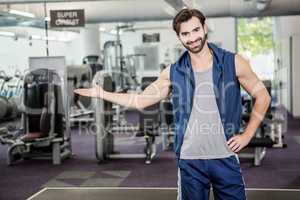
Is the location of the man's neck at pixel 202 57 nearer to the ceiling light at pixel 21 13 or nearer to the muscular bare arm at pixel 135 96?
the muscular bare arm at pixel 135 96

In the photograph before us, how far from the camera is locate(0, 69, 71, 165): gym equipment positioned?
6223 mm

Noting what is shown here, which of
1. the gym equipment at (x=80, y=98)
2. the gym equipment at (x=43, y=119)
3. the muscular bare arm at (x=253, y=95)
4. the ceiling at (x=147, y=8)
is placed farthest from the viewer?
the gym equipment at (x=80, y=98)

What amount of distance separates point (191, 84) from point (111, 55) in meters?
11.4

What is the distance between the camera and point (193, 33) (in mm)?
1886

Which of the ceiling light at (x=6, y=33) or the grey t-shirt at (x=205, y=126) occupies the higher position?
the ceiling light at (x=6, y=33)

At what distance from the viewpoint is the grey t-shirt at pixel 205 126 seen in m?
2.01

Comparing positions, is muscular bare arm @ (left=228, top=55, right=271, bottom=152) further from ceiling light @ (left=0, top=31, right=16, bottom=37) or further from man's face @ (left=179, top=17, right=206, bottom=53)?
ceiling light @ (left=0, top=31, right=16, bottom=37)

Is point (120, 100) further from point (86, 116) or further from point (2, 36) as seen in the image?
point (2, 36)

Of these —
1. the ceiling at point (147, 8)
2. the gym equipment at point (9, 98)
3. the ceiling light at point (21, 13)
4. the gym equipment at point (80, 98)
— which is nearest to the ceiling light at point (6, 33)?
the gym equipment at point (9, 98)

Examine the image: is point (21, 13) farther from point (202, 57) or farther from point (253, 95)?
point (253, 95)

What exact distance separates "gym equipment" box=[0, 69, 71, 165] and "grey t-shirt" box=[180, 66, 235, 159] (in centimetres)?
443

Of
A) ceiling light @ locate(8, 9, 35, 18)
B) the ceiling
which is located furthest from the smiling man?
ceiling light @ locate(8, 9, 35, 18)

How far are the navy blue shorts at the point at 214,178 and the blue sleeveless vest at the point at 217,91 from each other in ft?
0.34

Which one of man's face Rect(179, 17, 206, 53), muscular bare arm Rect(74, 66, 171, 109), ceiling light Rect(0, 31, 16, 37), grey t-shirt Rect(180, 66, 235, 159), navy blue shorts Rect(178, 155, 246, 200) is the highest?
ceiling light Rect(0, 31, 16, 37)
